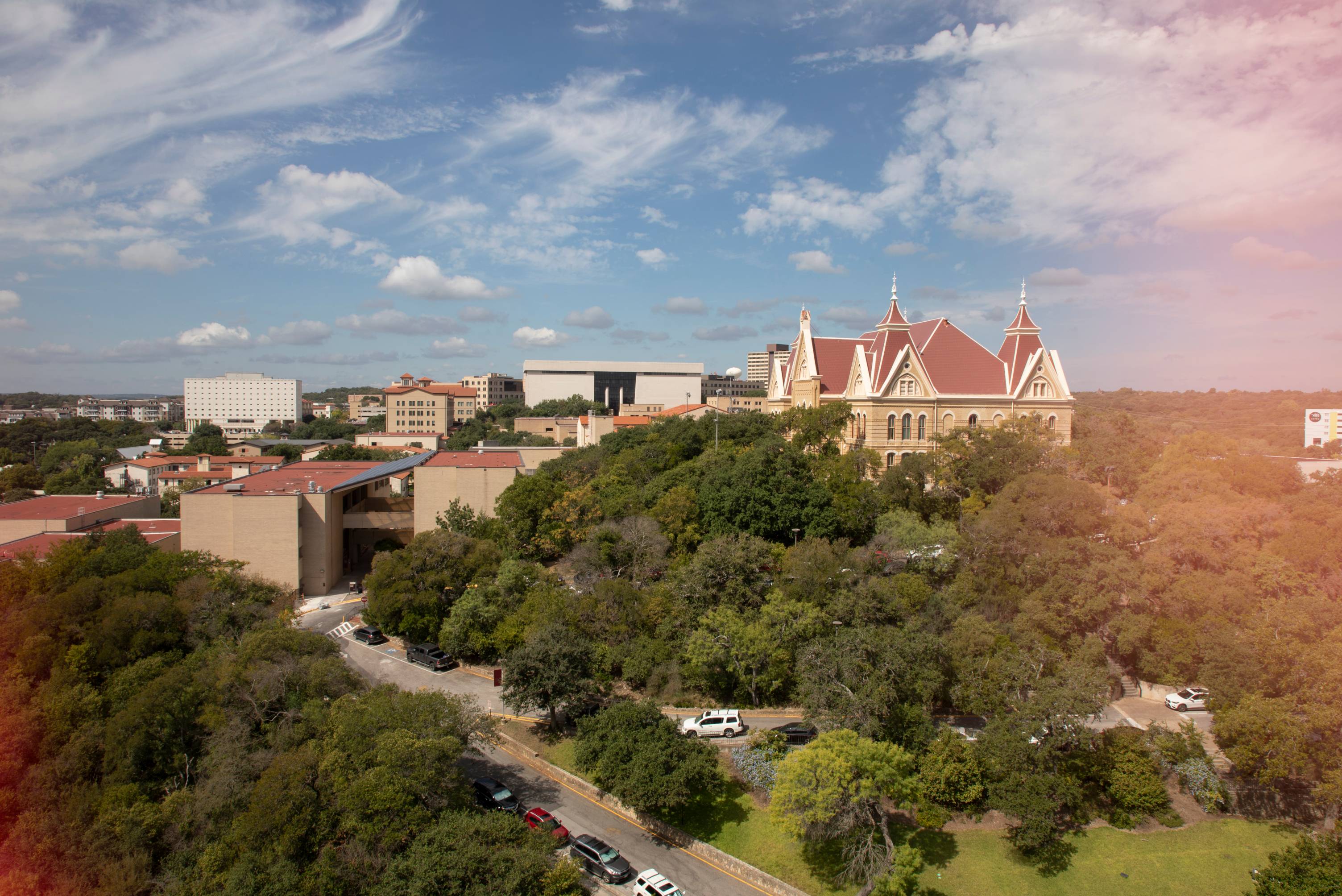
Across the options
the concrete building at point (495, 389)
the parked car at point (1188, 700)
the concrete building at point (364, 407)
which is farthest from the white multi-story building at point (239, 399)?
the parked car at point (1188, 700)

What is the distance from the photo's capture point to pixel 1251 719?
18.5 m

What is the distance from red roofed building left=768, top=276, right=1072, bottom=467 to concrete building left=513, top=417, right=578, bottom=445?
48.1m

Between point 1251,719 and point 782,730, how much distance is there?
38.7ft

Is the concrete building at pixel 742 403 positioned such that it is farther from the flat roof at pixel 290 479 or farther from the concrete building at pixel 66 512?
the concrete building at pixel 66 512

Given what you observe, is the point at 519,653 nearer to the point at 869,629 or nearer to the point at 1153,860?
the point at 869,629

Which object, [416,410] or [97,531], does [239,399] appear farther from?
[97,531]

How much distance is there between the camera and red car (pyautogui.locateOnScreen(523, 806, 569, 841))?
1808cm

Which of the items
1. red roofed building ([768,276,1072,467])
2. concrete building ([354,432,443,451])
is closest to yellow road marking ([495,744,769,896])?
red roofed building ([768,276,1072,467])

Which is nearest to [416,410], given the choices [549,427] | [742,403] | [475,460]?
[549,427]

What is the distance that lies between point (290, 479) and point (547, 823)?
28.9m

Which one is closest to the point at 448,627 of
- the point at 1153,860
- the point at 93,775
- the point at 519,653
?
Answer: the point at 519,653

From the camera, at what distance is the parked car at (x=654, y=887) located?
16.2 meters

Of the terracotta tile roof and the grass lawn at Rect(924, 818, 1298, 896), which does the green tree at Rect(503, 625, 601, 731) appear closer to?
the grass lawn at Rect(924, 818, 1298, 896)

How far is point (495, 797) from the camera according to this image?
19.5 metres
